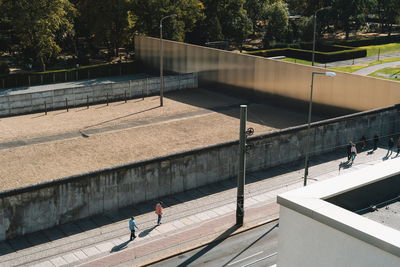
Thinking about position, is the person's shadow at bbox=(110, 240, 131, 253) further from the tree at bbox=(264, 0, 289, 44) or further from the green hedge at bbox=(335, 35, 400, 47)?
the green hedge at bbox=(335, 35, 400, 47)

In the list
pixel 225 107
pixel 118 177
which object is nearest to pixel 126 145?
pixel 118 177

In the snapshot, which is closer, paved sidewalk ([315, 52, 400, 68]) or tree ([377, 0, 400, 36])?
paved sidewalk ([315, 52, 400, 68])

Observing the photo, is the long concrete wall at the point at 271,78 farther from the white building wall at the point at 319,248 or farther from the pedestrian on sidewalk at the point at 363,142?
the white building wall at the point at 319,248

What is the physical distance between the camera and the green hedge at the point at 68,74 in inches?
2235

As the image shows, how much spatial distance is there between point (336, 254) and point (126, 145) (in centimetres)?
2683

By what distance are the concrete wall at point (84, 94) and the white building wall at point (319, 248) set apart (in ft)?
122

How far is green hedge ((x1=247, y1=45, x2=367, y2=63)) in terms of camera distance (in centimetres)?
6781

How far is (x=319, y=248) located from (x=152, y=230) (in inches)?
563

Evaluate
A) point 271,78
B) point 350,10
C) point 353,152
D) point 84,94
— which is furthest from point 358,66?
point 84,94

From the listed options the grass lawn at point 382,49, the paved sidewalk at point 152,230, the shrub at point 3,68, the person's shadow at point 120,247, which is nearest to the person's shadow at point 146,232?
the paved sidewalk at point 152,230

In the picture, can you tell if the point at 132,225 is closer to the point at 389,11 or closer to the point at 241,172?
the point at 241,172

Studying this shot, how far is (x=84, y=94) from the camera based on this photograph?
4978 centimetres

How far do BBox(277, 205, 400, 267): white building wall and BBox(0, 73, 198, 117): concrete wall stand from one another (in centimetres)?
3712

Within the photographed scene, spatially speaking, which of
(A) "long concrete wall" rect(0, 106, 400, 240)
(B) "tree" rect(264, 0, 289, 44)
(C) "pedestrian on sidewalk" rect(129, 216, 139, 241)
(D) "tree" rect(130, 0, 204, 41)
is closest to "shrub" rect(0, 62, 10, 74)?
(D) "tree" rect(130, 0, 204, 41)
